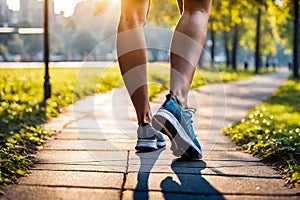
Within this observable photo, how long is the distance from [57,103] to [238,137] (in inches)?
133

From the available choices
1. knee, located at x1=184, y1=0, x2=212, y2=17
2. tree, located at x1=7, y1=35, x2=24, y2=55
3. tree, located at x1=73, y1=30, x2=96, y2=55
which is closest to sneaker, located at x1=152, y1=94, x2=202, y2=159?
knee, located at x1=184, y1=0, x2=212, y2=17

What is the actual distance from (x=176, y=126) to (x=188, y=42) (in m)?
0.54

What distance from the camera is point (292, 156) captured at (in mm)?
3064

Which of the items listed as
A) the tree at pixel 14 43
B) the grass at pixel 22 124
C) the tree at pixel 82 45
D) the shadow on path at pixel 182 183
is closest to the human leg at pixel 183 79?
the shadow on path at pixel 182 183

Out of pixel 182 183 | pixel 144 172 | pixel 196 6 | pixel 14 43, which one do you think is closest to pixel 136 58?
pixel 196 6

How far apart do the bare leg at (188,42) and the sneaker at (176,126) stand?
120mm

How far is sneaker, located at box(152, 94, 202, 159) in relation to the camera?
8.95 feet

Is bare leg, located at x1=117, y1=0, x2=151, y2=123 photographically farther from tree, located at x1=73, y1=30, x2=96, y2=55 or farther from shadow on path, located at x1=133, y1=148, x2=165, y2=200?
tree, located at x1=73, y1=30, x2=96, y2=55

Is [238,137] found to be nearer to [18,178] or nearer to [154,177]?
[154,177]

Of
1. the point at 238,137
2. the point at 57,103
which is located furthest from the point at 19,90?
the point at 238,137

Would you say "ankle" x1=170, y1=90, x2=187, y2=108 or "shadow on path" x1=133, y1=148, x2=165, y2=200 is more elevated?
"ankle" x1=170, y1=90, x2=187, y2=108

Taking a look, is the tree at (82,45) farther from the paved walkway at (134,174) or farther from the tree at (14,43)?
the paved walkway at (134,174)

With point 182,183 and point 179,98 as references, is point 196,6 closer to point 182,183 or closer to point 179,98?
point 179,98

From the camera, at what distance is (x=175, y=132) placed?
2.77 m
